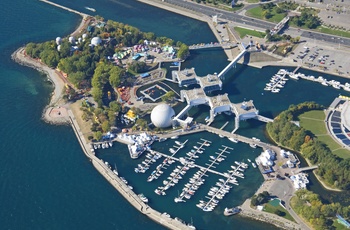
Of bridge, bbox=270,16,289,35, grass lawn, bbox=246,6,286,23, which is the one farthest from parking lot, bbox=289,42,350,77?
grass lawn, bbox=246,6,286,23

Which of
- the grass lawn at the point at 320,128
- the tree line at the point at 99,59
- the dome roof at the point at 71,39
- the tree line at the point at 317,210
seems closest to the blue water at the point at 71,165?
the tree line at the point at 99,59

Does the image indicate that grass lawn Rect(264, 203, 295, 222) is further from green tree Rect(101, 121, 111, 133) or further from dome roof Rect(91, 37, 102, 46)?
dome roof Rect(91, 37, 102, 46)

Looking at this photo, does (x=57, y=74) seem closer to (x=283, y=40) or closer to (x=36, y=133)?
(x=36, y=133)

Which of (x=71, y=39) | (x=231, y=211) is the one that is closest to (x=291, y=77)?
(x=231, y=211)

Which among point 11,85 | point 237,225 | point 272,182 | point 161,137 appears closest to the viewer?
point 237,225

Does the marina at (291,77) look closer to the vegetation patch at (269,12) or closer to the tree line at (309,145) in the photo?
the tree line at (309,145)

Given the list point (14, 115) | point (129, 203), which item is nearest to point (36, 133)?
point (14, 115)

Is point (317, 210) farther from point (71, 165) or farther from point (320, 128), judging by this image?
point (71, 165)
